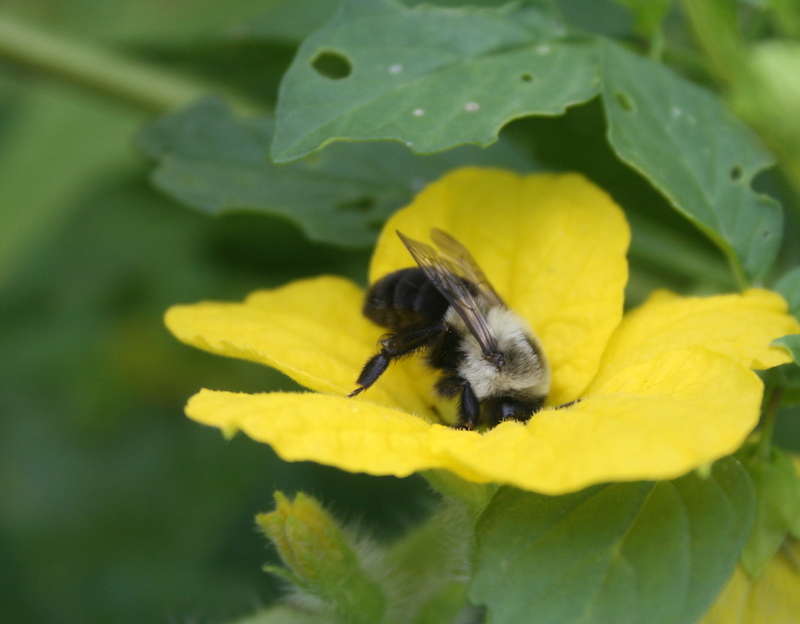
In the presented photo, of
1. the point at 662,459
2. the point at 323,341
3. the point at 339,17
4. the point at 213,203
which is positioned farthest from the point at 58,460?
the point at 662,459

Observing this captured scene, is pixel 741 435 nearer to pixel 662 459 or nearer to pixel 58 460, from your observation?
pixel 662 459

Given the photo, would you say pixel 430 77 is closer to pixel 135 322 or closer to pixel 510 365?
pixel 510 365

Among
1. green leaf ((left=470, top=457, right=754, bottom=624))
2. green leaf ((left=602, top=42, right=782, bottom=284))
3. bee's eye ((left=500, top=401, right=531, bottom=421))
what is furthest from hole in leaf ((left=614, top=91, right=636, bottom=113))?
green leaf ((left=470, top=457, right=754, bottom=624))

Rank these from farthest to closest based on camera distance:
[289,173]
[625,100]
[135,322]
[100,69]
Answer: [135,322] < [100,69] < [289,173] < [625,100]

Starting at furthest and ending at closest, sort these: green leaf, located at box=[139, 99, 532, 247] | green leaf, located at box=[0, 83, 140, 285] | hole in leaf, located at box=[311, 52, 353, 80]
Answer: green leaf, located at box=[0, 83, 140, 285] < hole in leaf, located at box=[311, 52, 353, 80] < green leaf, located at box=[139, 99, 532, 247]

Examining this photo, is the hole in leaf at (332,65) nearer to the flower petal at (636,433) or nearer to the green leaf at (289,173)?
the green leaf at (289,173)

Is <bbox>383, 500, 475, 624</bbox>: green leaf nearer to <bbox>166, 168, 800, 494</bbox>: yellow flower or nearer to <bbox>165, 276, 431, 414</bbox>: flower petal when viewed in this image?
<bbox>166, 168, 800, 494</bbox>: yellow flower

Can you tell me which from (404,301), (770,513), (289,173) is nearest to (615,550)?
(770,513)
